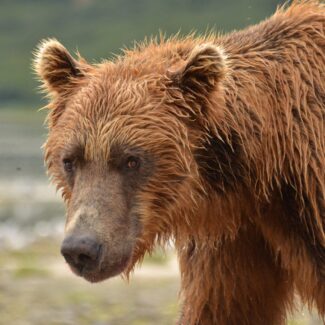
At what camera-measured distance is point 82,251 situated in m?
5.92

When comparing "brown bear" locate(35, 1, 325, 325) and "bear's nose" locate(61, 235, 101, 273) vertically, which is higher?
"brown bear" locate(35, 1, 325, 325)

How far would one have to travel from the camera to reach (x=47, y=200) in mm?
28594

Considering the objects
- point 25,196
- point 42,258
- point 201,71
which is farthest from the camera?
point 25,196

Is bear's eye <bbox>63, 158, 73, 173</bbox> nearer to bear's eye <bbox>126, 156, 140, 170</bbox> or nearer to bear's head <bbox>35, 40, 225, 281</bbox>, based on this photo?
bear's head <bbox>35, 40, 225, 281</bbox>

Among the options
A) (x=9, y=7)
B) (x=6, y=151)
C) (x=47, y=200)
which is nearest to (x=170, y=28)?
(x=9, y=7)

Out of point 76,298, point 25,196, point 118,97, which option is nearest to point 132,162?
point 118,97

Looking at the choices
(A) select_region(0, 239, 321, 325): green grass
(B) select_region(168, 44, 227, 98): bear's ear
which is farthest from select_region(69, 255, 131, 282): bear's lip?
(A) select_region(0, 239, 321, 325): green grass

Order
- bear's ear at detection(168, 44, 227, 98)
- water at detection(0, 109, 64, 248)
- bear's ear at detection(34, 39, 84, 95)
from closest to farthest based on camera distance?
1. bear's ear at detection(168, 44, 227, 98)
2. bear's ear at detection(34, 39, 84, 95)
3. water at detection(0, 109, 64, 248)

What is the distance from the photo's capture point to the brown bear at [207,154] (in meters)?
6.29

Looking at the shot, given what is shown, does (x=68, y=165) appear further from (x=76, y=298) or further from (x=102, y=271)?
(x=76, y=298)

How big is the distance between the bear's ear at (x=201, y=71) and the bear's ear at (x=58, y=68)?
634 mm

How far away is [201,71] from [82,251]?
1.26 m

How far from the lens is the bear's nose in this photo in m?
5.91

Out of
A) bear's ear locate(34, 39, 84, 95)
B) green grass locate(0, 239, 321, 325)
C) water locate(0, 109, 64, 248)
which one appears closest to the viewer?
bear's ear locate(34, 39, 84, 95)
